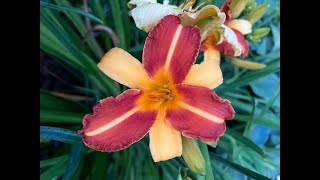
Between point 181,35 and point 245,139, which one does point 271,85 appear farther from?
point 181,35

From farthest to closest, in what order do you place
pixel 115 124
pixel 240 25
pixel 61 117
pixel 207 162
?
pixel 61 117 → pixel 240 25 → pixel 207 162 → pixel 115 124

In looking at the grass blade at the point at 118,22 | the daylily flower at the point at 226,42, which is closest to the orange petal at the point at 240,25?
the daylily flower at the point at 226,42

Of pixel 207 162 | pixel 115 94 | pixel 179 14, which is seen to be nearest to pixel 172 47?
pixel 179 14

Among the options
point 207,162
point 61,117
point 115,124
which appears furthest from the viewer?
point 61,117

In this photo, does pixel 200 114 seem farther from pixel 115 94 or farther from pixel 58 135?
pixel 115 94

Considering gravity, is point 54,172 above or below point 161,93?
below

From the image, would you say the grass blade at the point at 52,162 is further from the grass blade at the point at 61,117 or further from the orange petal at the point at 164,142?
the orange petal at the point at 164,142

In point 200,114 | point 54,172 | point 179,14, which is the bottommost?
point 54,172

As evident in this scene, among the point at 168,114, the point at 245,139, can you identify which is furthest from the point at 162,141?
the point at 245,139

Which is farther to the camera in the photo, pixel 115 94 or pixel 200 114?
pixel 115 94
